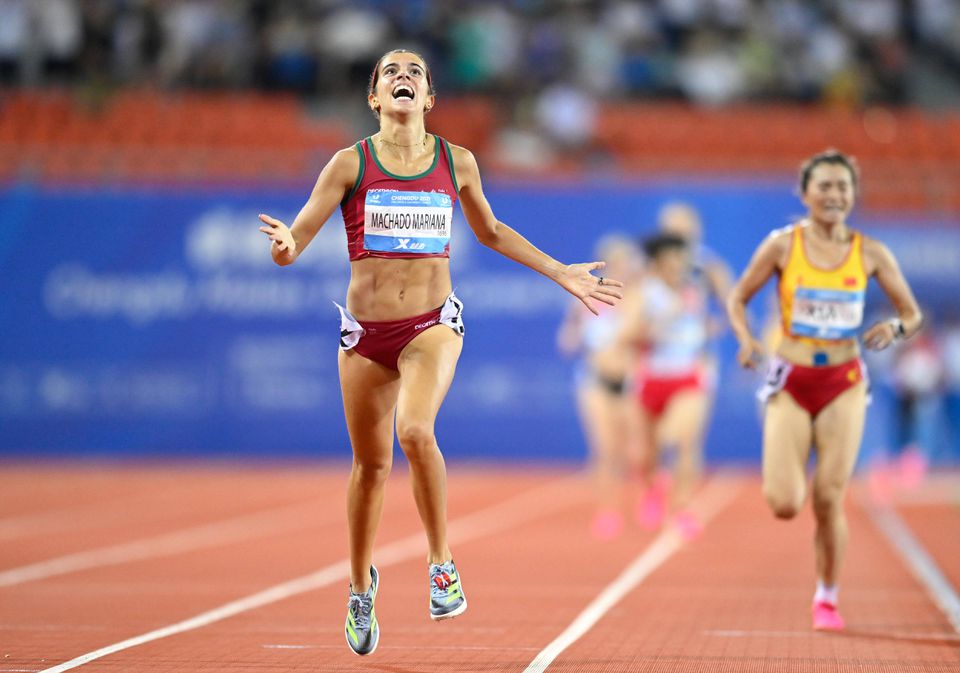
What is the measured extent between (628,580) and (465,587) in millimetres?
1059

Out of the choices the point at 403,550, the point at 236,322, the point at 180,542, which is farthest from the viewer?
the point at 236,322

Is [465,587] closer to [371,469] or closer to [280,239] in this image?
[371,469]

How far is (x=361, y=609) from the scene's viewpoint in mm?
6312

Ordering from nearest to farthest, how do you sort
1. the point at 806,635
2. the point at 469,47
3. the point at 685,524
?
the point at 806,635 → the point at 685,524 → the point at 469,47

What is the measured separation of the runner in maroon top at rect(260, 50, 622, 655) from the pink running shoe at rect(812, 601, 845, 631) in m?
2.14

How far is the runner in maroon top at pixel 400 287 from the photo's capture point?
20.2 ft

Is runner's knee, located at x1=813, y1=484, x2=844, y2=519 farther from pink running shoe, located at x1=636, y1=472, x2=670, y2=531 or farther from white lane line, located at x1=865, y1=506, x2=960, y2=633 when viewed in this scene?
pink running shoe, located at x1=636, y1=472, x2=670, y2=531

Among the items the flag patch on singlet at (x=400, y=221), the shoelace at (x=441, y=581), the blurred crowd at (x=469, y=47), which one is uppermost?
the blurred crowd at (x=469, y=47)

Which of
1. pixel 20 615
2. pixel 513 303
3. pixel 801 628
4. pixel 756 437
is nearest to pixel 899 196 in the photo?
pixel 756 437

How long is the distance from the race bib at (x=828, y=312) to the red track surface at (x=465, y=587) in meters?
1.47

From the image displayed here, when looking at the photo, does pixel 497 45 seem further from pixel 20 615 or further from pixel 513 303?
pixel 20 615

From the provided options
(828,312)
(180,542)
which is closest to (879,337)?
(828,312)

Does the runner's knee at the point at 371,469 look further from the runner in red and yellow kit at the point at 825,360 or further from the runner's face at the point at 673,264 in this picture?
the runner's face at the point at 673,264

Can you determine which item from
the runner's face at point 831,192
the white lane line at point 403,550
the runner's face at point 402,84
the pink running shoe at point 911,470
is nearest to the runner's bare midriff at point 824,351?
the runner's face at point 831,192
